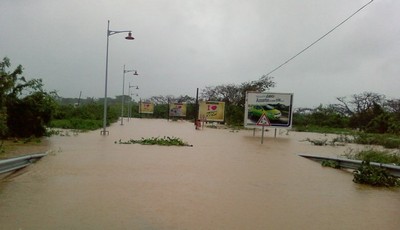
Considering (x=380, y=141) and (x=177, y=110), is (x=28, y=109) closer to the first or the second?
(x=380, y=141)

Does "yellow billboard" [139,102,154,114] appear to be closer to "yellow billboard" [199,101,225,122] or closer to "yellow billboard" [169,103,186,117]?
"yellow billboard" [169,103,186,117]

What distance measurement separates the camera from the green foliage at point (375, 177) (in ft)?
35.5

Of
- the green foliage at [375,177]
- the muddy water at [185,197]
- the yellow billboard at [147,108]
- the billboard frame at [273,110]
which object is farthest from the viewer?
the yellow billboard at [147,108]

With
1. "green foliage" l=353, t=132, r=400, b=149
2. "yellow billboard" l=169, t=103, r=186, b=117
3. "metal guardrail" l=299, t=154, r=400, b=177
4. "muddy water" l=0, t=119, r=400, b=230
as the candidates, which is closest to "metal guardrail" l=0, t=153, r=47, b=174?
"muddy water" l=0, t=119, r=400, b=230

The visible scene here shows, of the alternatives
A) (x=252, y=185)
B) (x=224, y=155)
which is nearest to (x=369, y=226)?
(x=252, y=185)

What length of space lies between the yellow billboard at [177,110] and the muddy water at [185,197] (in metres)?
58.4

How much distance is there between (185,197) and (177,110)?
210 feet

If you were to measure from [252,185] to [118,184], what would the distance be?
3.20m

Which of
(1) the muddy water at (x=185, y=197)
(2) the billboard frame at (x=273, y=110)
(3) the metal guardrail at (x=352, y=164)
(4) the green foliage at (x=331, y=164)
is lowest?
(1) the muddy water at (x=185, y=197)

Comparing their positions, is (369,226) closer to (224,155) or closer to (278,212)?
(278,212)

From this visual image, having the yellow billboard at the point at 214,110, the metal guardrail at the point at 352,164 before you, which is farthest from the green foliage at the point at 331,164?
the yellow billboard at the point at 214,110

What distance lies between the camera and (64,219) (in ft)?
20.7

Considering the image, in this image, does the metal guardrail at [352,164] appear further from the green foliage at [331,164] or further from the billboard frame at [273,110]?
the billboard frame at [273,110]

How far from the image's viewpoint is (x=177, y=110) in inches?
2849
